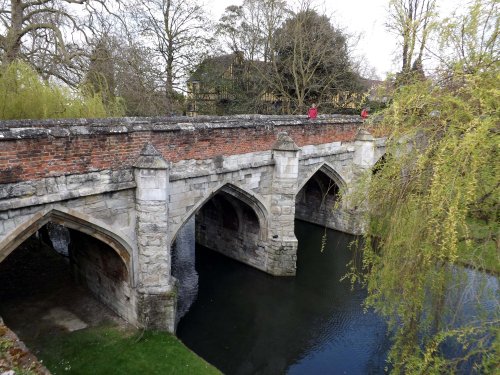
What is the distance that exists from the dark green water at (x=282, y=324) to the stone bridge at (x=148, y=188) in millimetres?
860

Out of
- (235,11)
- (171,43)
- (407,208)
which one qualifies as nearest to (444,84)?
(407,208)

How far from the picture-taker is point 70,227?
22.2ft

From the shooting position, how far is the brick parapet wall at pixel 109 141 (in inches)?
225

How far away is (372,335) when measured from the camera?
8891 millimetres

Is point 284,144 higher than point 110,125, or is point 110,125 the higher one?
point 110,125

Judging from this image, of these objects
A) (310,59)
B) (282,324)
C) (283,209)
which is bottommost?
(282,324)

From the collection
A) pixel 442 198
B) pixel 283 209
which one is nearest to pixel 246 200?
pixel 283 209

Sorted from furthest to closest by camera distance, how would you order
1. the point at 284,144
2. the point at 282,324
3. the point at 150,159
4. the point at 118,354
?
the point at 284,144 < the point at 282,324 < the point at 118,354 < the point at 150,159

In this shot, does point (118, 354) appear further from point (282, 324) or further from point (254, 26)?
point (254, 26)

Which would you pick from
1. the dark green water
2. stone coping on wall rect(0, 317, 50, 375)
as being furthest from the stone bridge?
stone coping on wall rect(0, 317, 50, 375)

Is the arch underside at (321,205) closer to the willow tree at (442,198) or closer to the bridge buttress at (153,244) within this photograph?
the bridge buttress at (153,244)

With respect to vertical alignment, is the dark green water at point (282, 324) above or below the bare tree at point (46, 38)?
below

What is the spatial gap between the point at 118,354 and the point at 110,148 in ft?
12.3

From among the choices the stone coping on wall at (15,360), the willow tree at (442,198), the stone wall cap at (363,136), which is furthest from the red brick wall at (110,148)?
the stone wall cap at (363,136)
